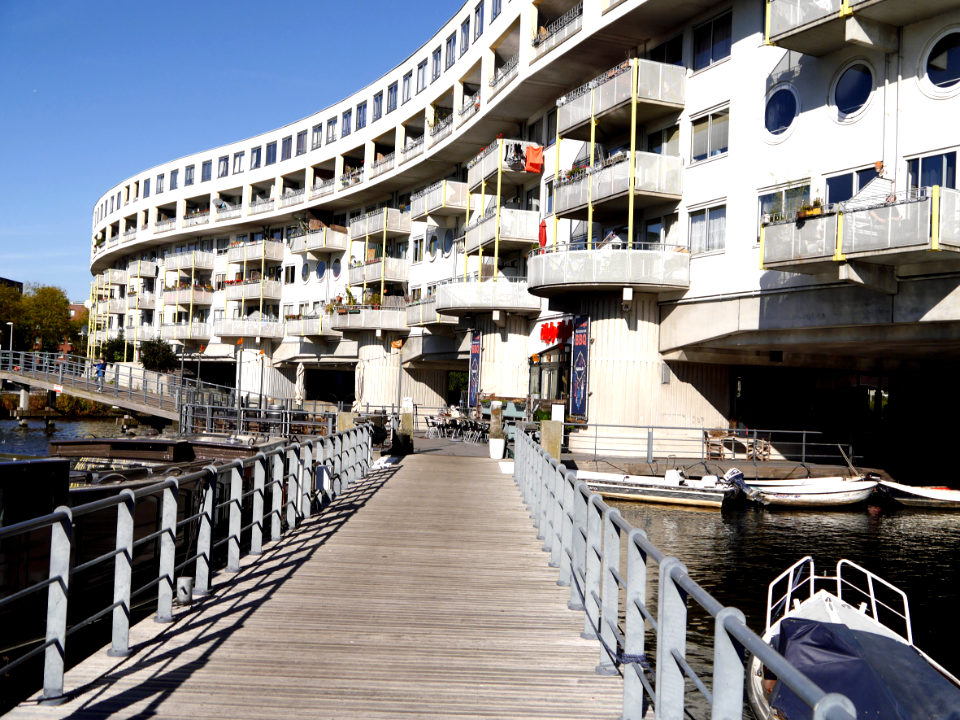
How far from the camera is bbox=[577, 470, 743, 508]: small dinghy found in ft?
80.8

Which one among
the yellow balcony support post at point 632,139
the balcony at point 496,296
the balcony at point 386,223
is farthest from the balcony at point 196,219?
the yellow balcony support post at point 632,139

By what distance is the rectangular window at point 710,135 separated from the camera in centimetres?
2602

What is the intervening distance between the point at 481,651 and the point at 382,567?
10.6 feet

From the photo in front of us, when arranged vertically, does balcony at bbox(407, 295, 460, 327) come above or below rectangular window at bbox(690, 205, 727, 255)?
below

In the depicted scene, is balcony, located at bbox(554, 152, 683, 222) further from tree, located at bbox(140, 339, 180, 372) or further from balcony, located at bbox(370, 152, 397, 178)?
tree, located at bbox(140, 339, 180, 372)

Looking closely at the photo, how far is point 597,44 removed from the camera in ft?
96.6

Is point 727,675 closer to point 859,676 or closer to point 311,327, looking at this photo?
point 859,676

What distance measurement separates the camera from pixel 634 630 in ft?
17.2

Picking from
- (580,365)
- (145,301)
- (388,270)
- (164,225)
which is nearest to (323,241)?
(388,270)

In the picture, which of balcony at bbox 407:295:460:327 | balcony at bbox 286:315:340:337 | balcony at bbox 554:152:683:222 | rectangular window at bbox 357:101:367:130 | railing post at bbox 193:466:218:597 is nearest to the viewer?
railing post at bbox 193:466:218:597

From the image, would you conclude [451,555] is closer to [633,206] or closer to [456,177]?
[633,206]

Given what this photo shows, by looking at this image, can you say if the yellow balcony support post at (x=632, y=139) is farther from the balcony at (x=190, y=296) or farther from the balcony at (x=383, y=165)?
the balcony at (x=190, y=296)

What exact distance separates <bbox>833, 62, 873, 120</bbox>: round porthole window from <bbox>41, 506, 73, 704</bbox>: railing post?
2116 centimetres

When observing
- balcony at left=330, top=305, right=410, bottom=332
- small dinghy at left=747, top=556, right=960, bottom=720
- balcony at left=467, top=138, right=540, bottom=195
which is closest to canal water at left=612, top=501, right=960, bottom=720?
small dinghy at left=747, top=556, right=960, bottom=720
